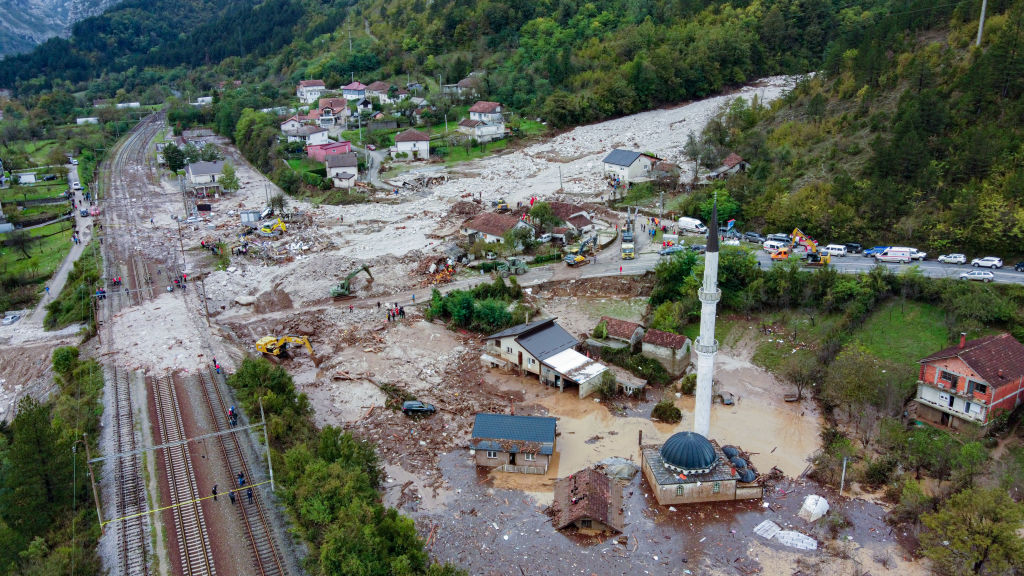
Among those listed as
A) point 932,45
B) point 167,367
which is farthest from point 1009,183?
point 167,367

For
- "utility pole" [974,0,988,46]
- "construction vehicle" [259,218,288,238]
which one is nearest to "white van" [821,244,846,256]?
"utility pole" [974,0,988,46]

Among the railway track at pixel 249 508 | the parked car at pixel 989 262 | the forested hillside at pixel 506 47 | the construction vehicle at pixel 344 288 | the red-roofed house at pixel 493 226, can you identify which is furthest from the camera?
the forested hillside at pixel 506 47

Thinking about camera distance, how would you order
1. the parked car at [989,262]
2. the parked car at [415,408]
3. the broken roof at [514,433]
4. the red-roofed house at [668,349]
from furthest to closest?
the parked car at [989,262], the red-roofed house at [668,349], the parked car at [415,408], the broken roof at [514,433]

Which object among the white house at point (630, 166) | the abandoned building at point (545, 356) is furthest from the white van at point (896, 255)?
the white house at point (630, 166)

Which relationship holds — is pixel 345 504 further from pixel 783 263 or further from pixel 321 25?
pixel 321 25

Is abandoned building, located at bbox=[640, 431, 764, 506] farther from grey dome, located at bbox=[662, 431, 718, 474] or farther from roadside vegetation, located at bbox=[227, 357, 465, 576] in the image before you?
roadside vegetation, located at bbox=[227, 357, 465, 576]

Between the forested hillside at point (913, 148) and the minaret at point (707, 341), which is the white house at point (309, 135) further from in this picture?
the minaret at point (707, 341)
